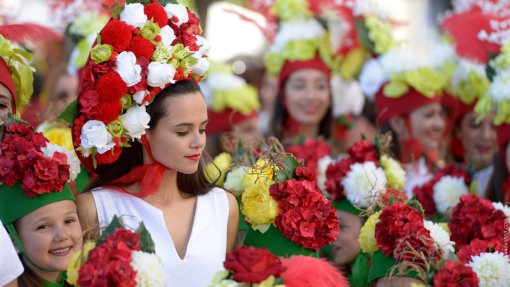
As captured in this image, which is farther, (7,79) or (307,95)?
(307,95)

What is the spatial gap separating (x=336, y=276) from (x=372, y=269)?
457mm

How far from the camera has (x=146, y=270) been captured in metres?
3.21

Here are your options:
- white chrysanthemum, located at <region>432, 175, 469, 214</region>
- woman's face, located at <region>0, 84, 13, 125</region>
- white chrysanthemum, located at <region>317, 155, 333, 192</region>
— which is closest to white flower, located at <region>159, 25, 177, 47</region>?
woman's face, located at <region>0, 84, 13, 125</region>

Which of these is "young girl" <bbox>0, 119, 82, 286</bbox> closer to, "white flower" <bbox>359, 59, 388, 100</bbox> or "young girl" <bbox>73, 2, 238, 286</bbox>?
"young girl" <bbox>73, 2, 238, 286</bbox>

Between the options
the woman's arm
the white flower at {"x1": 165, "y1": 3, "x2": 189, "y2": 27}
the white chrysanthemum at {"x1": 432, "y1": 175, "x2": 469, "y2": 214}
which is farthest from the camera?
the white chrysanthemum at {"x1": 432, "y1": 175, "x2": 469, "y2": 214}

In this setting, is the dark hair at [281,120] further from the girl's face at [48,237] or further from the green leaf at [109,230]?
the green leaf at [109,230]

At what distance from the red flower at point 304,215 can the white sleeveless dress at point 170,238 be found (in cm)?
32

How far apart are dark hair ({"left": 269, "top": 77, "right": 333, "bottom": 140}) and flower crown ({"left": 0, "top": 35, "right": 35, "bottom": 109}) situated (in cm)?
279

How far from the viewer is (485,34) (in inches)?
233

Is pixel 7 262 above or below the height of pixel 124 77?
below

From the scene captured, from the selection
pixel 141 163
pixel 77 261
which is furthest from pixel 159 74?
pixel 77 261

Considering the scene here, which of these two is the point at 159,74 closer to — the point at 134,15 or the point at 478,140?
the point at 134,15

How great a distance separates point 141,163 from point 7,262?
1092mm

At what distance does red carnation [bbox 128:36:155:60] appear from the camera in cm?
407
